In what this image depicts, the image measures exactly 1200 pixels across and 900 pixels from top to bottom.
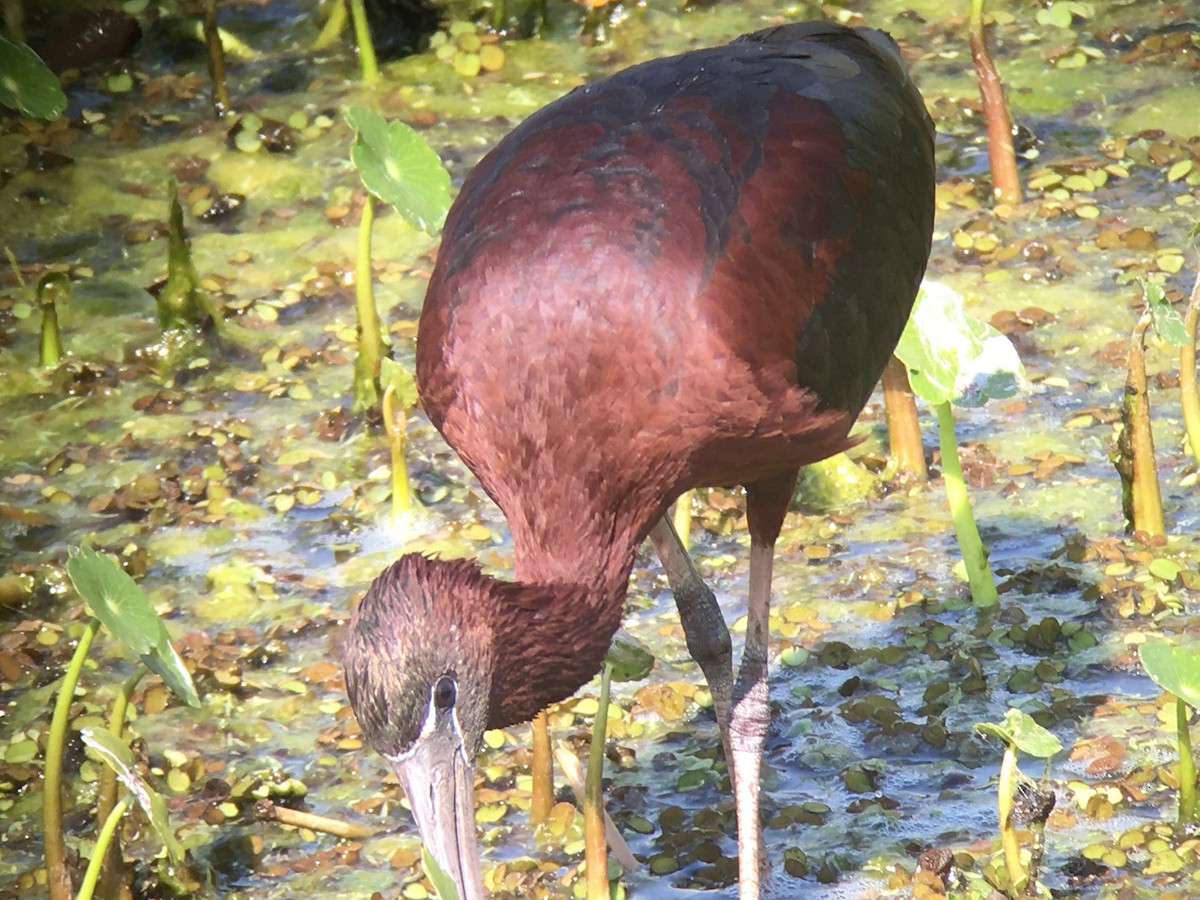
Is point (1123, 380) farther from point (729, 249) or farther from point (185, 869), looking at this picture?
point (185, 869)

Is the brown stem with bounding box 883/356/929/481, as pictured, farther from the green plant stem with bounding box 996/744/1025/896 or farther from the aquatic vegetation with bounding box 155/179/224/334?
the aquatic vegetation with bounding box 155/179/224/334

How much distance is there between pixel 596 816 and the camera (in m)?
3.46

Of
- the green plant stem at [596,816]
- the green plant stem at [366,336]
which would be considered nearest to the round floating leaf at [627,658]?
the green plant stem at [596,816]

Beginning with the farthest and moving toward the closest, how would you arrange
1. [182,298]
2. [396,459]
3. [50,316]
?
[182,298], [50,316], [396,459]

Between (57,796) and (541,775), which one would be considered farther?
(541,775)

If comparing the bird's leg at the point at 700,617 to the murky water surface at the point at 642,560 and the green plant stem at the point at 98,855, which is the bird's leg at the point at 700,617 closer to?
the murky water surface at the point at 642,560

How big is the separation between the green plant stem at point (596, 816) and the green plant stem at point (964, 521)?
1148 millimetres

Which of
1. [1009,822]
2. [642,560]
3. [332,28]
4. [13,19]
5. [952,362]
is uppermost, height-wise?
[13,19]

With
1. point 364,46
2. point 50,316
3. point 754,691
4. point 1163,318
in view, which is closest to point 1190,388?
point 1163,318

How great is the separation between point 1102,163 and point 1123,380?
127 centimetres

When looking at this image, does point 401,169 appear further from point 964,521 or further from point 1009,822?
point 1009,822

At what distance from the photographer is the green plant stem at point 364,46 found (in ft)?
21.1

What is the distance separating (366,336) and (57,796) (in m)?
2.01

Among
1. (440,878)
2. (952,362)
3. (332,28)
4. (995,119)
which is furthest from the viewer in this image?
(332,28)
